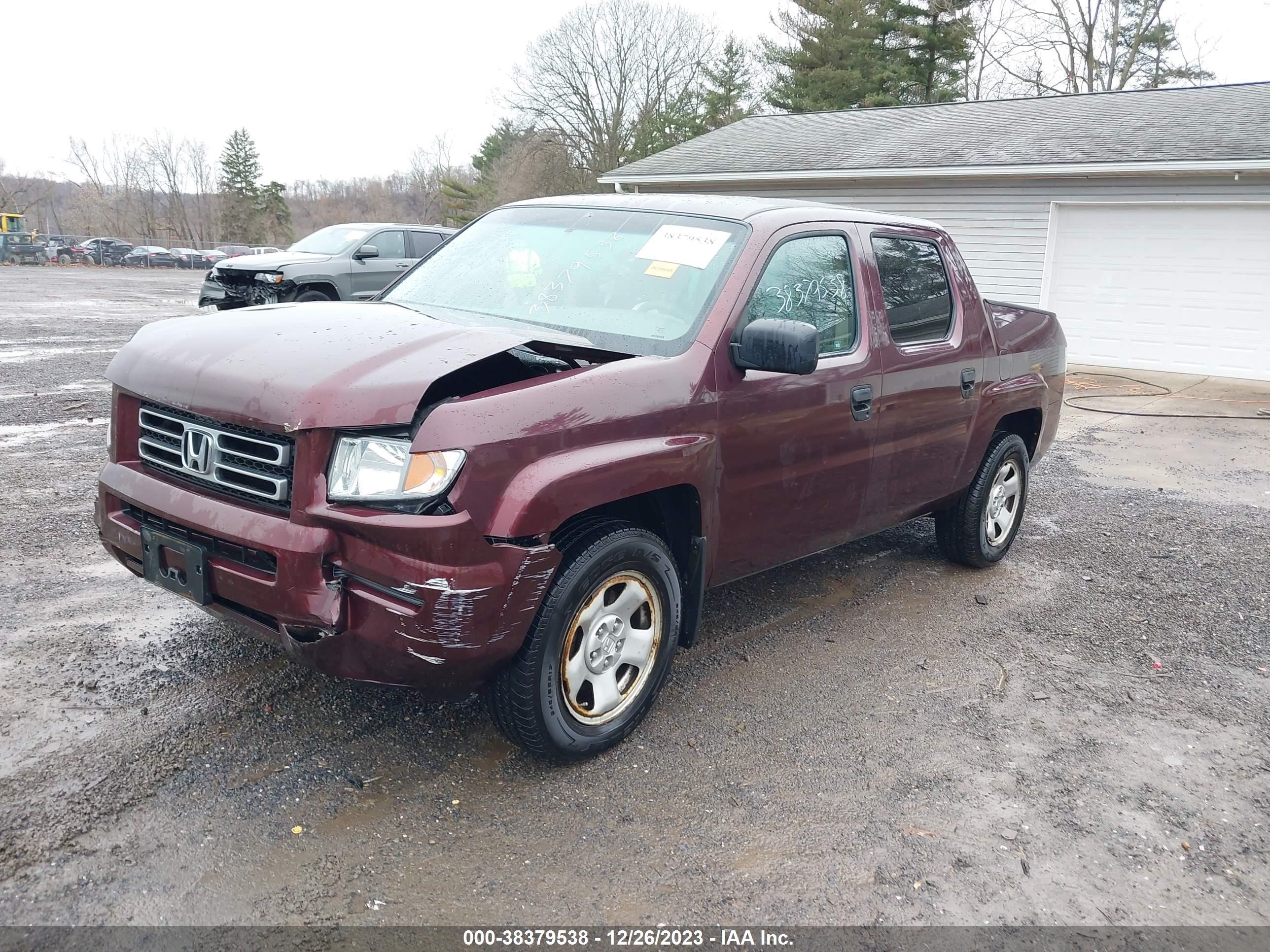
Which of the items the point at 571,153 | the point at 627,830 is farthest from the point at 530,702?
the point at 571,153

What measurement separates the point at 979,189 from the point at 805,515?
1360 cm

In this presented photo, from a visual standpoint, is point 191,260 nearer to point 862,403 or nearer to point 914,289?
point 914,289

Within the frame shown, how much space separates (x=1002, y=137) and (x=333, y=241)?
11185 millimetres

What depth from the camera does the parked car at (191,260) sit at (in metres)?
49.2

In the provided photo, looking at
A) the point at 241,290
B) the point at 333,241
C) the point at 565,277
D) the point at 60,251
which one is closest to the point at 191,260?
the point at 60,251

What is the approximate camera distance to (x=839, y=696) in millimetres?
3990

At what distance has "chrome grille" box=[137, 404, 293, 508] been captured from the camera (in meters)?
2.85

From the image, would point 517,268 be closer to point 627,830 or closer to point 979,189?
point 627,830

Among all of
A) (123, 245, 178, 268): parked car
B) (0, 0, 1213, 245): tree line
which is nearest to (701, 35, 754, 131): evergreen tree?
(0, 0, 1213, 245): tree line

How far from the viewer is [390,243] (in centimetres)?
1512

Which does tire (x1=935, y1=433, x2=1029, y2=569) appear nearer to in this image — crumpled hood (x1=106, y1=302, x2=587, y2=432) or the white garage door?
crumpled hood (x1=106, y1=302, x2=587, y2=432)

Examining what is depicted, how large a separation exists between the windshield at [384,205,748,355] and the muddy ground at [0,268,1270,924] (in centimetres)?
107

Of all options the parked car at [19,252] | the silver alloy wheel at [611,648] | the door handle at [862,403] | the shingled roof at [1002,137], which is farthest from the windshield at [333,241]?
the parked car at [19,252]

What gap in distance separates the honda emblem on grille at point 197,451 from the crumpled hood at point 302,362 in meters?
0.09
